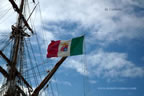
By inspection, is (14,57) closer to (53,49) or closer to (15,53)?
(15,53)

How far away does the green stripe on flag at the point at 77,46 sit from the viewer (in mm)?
17062

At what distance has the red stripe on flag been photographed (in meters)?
18.3

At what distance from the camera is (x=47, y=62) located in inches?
752

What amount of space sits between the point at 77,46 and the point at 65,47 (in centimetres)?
130

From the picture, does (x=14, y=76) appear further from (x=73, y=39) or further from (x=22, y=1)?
(x=22, y=1)

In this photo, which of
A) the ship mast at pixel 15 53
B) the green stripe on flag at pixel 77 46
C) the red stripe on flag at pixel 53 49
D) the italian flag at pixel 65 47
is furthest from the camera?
the red stripe on flag at pixel 53 49

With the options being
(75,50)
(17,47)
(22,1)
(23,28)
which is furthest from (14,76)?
(22,1)

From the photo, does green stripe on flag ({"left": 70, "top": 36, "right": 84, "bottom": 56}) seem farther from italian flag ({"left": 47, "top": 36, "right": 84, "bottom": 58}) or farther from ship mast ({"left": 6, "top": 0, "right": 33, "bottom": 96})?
ship mast ({"left": 6, "top": 0, "right": 33, "bottom": 96})

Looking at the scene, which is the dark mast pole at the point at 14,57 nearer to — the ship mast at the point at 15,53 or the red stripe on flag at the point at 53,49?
the ship mast at the point at 15,53

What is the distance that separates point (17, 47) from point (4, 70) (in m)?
3.25

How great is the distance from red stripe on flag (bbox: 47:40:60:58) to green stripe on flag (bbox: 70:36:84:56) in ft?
5.64

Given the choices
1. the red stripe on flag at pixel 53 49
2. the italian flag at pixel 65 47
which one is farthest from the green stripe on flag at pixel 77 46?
the red stripe on flag at pixel 53 49

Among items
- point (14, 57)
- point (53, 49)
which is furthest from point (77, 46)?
point (14, 57)

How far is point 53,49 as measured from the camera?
1875 centimetres
